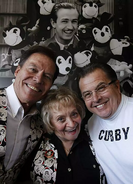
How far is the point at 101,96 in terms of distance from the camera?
102cm

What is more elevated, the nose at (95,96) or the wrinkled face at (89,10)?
the wrinkled face at (89,10)

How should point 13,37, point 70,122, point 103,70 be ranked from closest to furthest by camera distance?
point 70,122 < point 103,70 < point 13,37

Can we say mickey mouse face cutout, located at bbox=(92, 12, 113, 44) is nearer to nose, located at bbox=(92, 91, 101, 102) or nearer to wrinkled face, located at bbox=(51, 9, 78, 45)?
wrinkled face, located at bbox=(51, 9, 78, 45)

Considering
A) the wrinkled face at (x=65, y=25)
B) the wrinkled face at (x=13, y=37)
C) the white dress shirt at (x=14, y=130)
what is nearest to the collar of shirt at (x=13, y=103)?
the white dress shirt at (x=14, y=130)

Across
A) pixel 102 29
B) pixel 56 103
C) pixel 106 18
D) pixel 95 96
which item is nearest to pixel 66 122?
pixel 56 103

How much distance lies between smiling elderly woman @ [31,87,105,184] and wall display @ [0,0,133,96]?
0.40 metres

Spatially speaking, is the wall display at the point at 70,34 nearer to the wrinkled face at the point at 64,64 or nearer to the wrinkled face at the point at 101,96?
the wrinkled face at the point at 64,64

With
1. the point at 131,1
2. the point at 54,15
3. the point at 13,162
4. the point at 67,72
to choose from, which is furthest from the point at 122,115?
the point at 131,1

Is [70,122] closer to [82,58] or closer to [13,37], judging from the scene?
[82,58]

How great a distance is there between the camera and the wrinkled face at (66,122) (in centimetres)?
99

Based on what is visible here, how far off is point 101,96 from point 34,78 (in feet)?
1.53

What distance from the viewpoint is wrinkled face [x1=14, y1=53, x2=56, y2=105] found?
1.00m

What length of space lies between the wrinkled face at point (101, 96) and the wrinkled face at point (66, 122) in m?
0.14

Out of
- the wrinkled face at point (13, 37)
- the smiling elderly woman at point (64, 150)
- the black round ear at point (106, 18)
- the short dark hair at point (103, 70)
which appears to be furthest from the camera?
the black round ear at point (106, 18)
